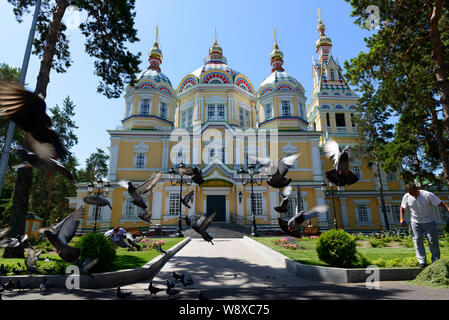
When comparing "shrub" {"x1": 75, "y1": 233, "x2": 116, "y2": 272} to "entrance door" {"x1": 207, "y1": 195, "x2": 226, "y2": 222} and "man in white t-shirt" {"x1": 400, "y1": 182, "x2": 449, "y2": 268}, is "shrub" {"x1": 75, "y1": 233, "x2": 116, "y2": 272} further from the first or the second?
"entrance door" {"x1": 207, "y1": 195, "x2": 226, "y2": 222}

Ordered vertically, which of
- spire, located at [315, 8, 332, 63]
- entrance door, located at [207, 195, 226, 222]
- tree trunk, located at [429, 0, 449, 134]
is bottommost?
entrance door, located at [207, 195, 226, 222]

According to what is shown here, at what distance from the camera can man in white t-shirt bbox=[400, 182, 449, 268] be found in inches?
233

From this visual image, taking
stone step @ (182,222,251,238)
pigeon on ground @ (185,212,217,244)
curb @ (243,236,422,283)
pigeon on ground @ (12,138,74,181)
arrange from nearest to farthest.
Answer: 1. pigeon on ground @ (12,138,74,181)
2. pigeon on ground @ (185,212,217,244)
3. curb @ (243,236,422,283)
4. stone step @ (182,222,251,238)

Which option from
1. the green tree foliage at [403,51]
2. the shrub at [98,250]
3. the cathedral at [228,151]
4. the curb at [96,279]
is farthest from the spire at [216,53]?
the curb at [96,279]

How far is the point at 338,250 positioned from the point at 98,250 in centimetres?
619

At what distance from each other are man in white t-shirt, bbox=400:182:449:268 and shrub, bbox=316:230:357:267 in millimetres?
1497

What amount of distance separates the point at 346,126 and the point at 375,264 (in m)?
30.5

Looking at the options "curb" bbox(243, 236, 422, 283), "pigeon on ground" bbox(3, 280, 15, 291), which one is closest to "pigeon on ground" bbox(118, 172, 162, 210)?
"pigeon on ground" bbox(3, 280, 15, 291)

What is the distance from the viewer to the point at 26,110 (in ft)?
9.20

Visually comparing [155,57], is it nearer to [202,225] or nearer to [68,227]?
[68,227]

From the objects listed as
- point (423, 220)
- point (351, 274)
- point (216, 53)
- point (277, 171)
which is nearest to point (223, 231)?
point (351, 274)

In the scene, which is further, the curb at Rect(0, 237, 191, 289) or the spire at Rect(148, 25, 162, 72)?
the spire at Rect(148, 25, 162, 72)

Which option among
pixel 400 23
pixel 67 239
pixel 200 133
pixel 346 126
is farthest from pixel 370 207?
pixel 67 239

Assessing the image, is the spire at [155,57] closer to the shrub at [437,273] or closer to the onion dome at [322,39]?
the onion dome at [322,39]
